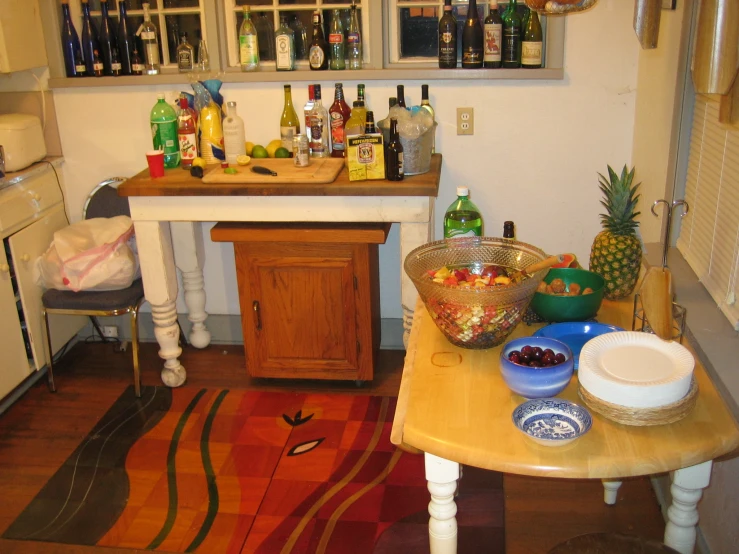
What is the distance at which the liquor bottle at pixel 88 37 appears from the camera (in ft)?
10.7

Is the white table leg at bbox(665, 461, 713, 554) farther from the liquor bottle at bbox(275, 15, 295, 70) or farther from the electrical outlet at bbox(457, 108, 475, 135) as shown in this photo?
the liquor bottle at bbox(275, 15, 295, 70)

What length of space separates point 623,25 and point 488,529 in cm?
193

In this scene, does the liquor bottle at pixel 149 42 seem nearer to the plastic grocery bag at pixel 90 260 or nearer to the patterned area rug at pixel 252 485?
the plastic grocery bag at pixel 90 260

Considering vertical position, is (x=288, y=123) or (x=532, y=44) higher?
(x=532, y=44)

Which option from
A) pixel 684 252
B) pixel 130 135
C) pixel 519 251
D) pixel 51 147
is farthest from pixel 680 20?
pixel 51 147

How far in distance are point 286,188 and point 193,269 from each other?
0.88m

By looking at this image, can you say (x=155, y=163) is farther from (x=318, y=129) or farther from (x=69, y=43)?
(x=69, y=43)

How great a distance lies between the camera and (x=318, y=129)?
9.89 feet

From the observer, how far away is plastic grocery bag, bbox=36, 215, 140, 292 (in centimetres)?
308

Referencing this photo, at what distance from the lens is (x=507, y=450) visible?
1.45m

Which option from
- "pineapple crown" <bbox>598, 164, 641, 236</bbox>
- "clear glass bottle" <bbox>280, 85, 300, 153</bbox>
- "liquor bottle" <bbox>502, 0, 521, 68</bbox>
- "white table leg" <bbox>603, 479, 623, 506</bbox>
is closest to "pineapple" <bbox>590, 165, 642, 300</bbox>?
"pineapple crown" <bbox>598, 164, 641, 236</bbox>

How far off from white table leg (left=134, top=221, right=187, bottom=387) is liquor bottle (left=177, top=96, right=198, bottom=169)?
0.94 ft

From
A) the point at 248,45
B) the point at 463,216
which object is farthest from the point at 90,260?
the point at 463,216

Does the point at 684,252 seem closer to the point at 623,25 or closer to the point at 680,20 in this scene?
the point at 680,20
